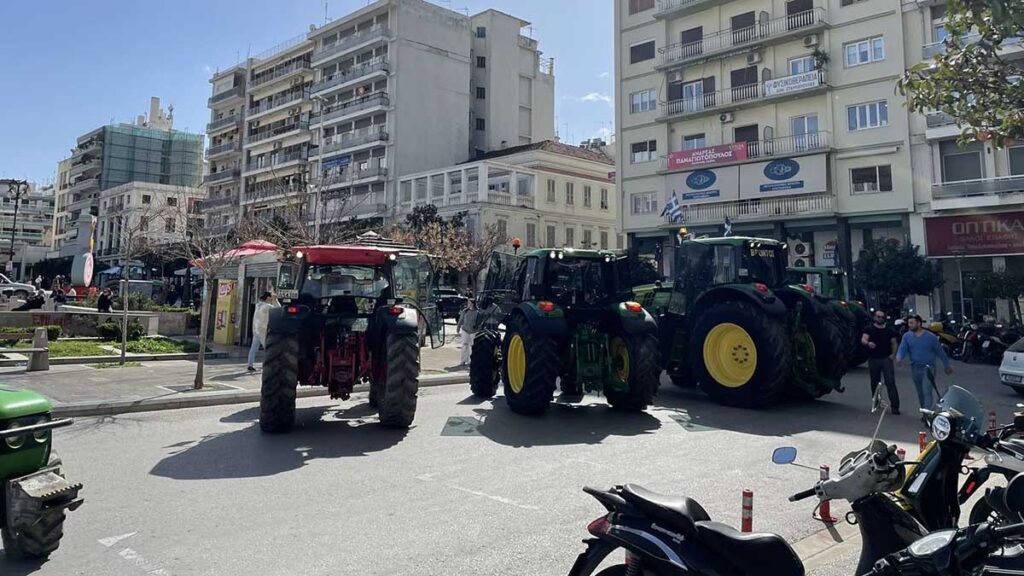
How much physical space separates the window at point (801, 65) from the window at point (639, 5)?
31.3 ft

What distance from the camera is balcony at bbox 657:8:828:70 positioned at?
30.2 m

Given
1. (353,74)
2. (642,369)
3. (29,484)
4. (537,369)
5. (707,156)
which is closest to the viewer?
(29,484)

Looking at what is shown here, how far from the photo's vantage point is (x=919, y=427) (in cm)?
872

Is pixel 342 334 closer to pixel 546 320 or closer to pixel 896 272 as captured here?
pixel 546 320

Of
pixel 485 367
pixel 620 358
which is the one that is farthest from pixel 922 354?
pixel 485 367

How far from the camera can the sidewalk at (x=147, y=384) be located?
9.43m

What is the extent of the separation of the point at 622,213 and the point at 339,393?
30136mm

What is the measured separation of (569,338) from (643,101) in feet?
99.1

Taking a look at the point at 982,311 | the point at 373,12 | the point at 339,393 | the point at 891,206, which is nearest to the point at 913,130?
the point at 891,206

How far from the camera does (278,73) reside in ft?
194

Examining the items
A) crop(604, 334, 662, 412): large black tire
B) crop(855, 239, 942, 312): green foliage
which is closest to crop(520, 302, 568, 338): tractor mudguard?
crop(604, 334, 662, 412): large black tire

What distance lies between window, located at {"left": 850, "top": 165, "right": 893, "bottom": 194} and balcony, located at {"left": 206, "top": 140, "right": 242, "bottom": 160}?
56.0 m

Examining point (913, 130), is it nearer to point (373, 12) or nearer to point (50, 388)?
point (50, 388)

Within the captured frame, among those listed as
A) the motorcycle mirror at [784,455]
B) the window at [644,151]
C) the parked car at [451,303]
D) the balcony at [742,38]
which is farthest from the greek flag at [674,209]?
the motorcycle mirror at [784,455]
